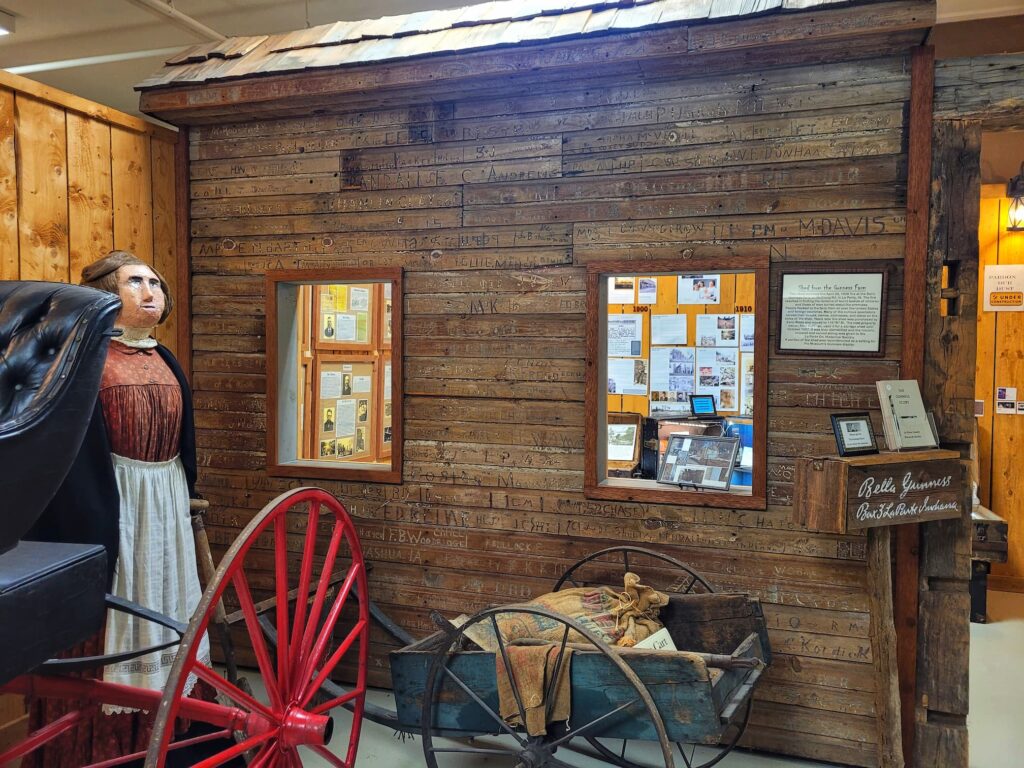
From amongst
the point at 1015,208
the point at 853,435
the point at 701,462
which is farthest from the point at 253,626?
the point at 1015,208

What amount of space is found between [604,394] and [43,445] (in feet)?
8.09

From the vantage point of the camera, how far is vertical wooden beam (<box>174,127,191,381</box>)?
4.20 metres

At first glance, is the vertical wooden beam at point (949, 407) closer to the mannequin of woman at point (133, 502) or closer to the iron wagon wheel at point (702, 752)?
the iron wagon wheel at point (702, 752)

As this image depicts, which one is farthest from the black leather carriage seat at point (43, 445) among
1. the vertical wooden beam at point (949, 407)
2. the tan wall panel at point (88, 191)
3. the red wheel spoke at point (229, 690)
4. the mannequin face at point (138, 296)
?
the vertical wooden beam at point (949, 407)

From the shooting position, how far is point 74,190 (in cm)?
360

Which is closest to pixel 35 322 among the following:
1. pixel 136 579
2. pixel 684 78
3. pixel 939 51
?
pixel 136 579

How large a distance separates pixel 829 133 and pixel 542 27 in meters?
1.33

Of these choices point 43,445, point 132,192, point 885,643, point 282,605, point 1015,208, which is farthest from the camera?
point 1015,208

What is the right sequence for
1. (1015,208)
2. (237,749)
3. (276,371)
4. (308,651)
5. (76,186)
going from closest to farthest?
(237,749)
(308,651)
(76,186)
(276,371)
(1015,208)

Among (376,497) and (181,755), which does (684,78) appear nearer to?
(376,497)

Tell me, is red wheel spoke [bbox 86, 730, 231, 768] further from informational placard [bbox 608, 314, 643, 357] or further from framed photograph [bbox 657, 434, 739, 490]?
informational placard [bbox 608, 314, 643, 357]

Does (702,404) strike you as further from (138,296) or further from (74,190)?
(74,190)

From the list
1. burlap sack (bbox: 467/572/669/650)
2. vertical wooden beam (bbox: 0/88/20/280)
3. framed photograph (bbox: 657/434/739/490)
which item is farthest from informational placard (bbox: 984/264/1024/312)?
vertical wooden beam (bbox: 0/88/20/280)

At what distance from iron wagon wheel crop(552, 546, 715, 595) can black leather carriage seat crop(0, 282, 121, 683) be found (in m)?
2.06
